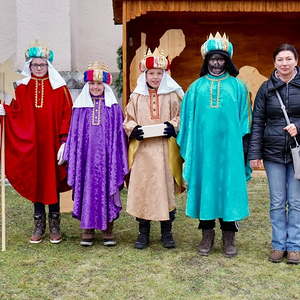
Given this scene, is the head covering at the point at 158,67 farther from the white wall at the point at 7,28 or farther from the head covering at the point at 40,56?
the white wall at the point at 7,28

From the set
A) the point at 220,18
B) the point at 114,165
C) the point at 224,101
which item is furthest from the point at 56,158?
the point at 220,18

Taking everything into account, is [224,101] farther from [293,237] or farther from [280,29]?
[280,29]

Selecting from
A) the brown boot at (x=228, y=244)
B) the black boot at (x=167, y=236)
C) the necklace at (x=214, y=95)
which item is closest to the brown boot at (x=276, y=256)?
the brown boot at (x=228, y=244)

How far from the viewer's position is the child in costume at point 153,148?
4.79 m

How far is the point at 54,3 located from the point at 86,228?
5612 mm

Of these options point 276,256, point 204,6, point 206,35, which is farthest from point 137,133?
point 206,35

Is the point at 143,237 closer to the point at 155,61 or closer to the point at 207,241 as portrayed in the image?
the point at 207,241

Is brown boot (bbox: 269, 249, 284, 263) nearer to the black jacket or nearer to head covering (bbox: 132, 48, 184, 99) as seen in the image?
the black jacket

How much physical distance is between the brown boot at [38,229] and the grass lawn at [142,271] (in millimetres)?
83

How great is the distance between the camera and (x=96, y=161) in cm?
487

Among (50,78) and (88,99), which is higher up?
(50,78)

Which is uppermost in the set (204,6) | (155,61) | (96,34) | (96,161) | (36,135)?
(96,34)

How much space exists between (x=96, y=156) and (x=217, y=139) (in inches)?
46.9

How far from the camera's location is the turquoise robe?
450cm
